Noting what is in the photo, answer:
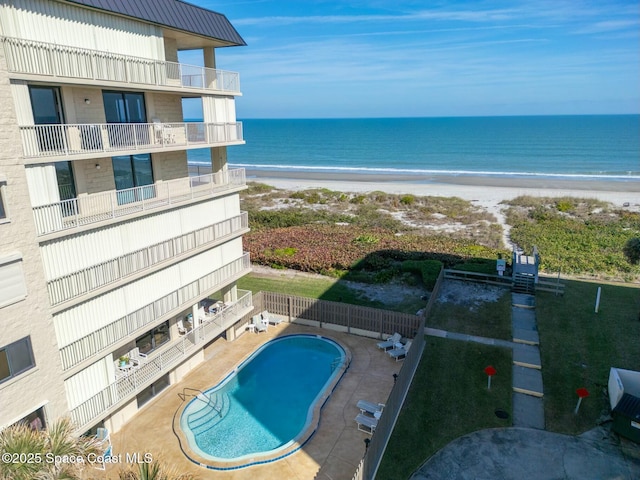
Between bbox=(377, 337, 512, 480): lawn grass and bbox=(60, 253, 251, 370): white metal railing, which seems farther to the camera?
bbox=(377, 337, 512, 480): lawn grass

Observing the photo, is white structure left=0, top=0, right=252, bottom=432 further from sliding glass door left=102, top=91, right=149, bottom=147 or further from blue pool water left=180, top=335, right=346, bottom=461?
blue pool water left=180, top=335, right=346, bottom=461

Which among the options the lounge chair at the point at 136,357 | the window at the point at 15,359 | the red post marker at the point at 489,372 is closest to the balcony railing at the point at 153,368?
the lounge chair at the point at 136,357

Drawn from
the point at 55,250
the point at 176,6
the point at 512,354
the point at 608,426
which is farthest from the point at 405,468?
the point at 176,6

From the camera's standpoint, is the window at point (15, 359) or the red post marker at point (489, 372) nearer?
the window at point (15, 359)

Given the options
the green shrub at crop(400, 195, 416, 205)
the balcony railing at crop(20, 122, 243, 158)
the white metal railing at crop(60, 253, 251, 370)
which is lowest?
the green shrub at crop(400, 195, 416, 205)

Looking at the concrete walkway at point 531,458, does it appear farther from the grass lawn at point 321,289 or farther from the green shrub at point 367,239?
the green shrub at point 367,239

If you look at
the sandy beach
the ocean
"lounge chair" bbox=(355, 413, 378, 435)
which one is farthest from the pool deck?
the ocean

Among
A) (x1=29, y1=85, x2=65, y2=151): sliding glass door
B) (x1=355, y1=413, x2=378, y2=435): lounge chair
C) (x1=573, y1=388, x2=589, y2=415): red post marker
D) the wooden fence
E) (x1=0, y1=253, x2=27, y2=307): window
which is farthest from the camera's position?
the wooden fence
